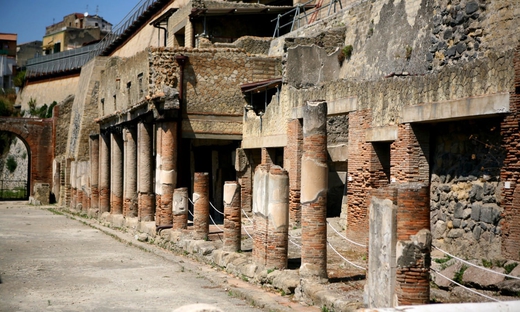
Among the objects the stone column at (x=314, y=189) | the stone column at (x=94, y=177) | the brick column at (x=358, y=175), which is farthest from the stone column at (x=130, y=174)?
the stone column at (x=314, y=189)

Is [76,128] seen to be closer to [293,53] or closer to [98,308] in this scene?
[293,53]

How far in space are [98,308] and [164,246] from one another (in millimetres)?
6367

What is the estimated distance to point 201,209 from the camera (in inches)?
554

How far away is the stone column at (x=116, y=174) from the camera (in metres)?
21.9

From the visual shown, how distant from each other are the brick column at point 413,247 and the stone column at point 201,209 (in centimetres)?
744

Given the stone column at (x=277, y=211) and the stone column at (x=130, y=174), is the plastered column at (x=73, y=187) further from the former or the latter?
the stone column at (x=277, y=211)

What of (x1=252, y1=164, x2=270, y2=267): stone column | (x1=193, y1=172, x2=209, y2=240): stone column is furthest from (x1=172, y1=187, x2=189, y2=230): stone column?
(x1=252, y1=164, x2=270, y2=267): stone column

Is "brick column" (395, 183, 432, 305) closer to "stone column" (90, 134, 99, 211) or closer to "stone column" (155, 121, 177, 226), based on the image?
"stone column" (155, 121, 177, 226)

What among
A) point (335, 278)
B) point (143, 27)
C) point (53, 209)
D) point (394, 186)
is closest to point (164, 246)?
point (335, 278)

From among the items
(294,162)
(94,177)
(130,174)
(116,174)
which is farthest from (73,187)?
(294,162)

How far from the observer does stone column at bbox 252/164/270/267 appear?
10562mm

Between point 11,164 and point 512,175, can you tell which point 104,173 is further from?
point 11,164

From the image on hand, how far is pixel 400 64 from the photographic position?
15.3m

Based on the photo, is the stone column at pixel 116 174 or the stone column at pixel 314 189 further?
the stone column at pixel 116 174
